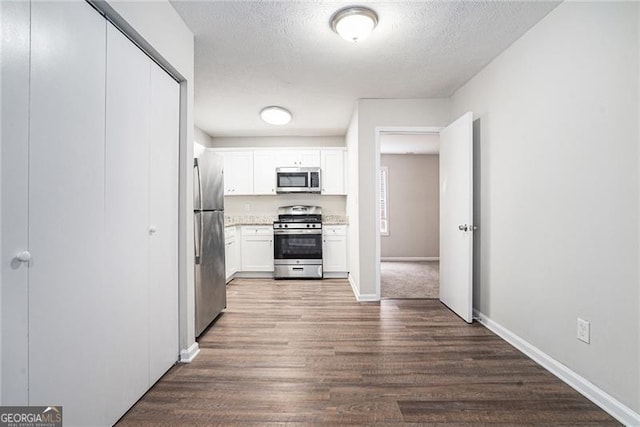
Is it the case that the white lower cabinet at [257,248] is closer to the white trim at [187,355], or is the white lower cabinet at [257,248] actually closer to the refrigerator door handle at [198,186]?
the refrigerator door handle at [198,186]

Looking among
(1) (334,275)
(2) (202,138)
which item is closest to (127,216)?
(1) (334,275)

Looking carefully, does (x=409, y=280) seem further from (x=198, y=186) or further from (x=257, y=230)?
(x=198, y=186)

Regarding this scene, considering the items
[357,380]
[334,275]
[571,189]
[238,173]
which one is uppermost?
[238,173]

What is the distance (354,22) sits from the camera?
2102 mm

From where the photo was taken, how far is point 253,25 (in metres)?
2.23

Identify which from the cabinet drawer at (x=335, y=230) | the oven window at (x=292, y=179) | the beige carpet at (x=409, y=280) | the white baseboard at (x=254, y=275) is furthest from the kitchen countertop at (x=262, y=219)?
the beige carpet at (x=409, y=280)

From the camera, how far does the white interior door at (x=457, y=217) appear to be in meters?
2.93

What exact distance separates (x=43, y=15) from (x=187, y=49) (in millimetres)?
1192

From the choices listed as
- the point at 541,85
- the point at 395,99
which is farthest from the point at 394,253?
the point at 541,85

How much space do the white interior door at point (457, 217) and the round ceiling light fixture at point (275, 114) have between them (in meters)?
1.93

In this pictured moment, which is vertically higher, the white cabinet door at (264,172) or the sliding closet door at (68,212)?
the white cabinet door at (264,172)

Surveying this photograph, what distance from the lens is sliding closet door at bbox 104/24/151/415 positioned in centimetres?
153

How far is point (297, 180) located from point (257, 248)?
1.26 m

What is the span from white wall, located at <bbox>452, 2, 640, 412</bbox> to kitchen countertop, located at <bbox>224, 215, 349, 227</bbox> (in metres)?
2.56
